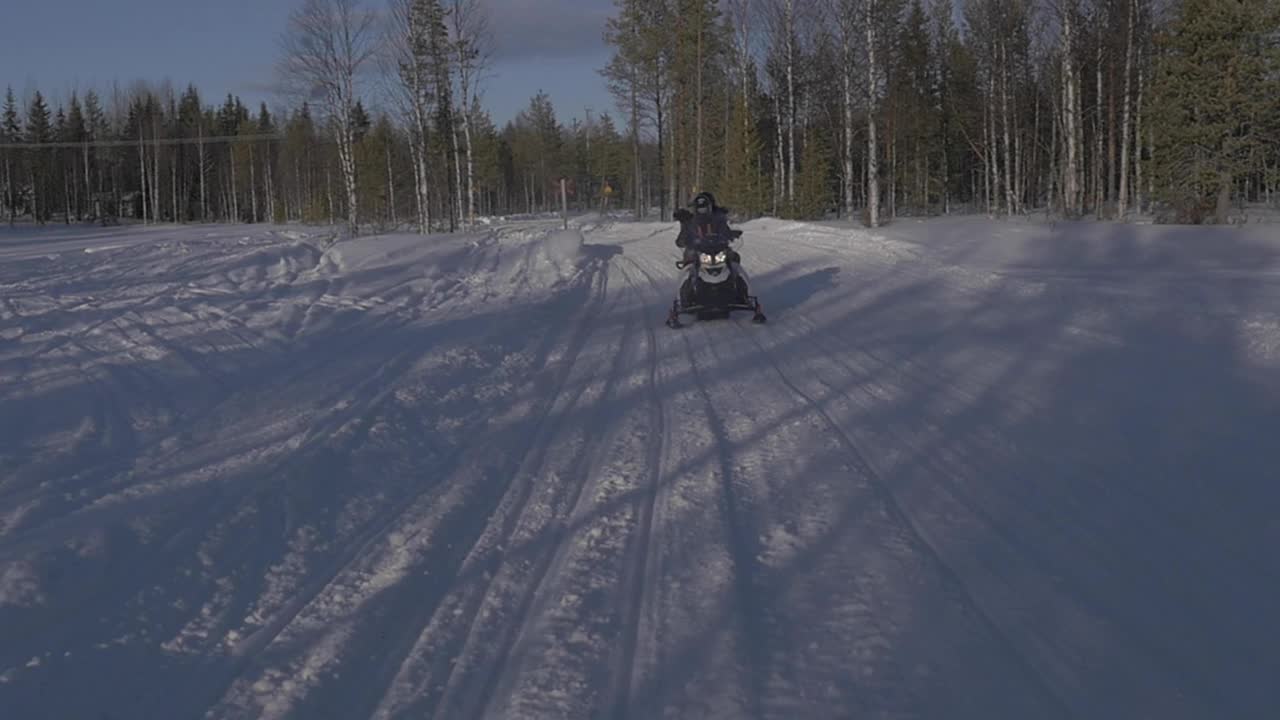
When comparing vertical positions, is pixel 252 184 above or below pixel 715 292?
above

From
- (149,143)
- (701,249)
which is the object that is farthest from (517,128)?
(701,249)

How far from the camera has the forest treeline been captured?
84.6 ft

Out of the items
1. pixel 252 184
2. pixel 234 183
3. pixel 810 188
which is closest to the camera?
pixel 810 188

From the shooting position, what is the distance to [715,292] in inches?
452

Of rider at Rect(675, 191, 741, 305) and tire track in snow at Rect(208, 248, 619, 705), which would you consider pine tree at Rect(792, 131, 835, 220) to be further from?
tire track in snow at Rect(208, 248, 619, 705)

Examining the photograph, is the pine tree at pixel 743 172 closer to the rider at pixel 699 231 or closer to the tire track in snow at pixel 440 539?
the rider at pixel 699 231

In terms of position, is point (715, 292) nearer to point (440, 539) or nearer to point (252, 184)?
point (440, 539)

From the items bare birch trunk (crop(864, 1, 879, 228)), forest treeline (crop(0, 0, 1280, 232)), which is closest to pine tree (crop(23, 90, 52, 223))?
forest treeline (crop(0, 0, 1280, 232))

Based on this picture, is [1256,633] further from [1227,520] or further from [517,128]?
[517,128]

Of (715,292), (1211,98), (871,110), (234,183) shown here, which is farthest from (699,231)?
(234,183)

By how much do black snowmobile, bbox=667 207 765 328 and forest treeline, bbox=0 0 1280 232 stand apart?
17.3 meters

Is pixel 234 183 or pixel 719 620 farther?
pixel 234 183

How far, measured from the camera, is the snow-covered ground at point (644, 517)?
3.28 meters

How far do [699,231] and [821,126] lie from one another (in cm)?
4216
